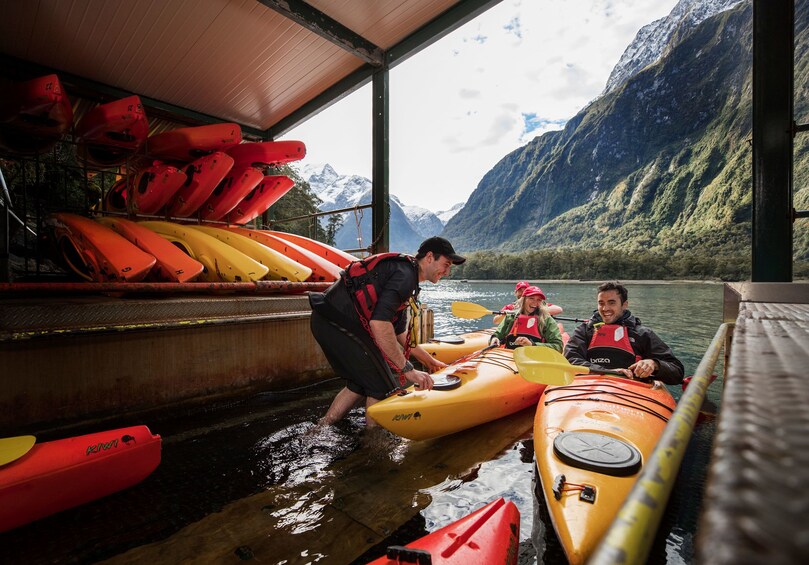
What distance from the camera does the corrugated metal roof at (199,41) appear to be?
488 cm

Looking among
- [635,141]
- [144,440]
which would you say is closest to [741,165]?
[635,141]

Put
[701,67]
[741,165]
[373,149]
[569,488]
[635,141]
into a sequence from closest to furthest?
1. [569,488]
2. [373,149]
3. [741,165]
4. [701,67]
5. [635,141]

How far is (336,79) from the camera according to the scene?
6691 mm

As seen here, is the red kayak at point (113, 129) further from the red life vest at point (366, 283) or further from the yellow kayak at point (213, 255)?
the red life vest at point (366, 283)

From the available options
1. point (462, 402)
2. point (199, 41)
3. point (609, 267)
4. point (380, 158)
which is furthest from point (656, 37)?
point (462, 402)

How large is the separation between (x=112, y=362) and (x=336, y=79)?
5.43 m

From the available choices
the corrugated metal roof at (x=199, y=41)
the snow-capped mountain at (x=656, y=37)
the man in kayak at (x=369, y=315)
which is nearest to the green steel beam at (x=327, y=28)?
the corrugated metal roof at (x=199, y=41)

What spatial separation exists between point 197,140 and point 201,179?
61 cm

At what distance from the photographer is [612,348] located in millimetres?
4125

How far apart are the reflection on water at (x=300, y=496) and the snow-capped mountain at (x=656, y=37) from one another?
161 m

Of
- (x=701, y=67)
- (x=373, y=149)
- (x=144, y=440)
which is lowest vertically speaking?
(x=144, y=440)

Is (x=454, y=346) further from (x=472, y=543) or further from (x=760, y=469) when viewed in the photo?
(x=760, y=469)

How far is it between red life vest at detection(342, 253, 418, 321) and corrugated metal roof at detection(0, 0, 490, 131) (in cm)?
378

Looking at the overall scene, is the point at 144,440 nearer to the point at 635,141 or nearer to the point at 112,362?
the point at 112,362
